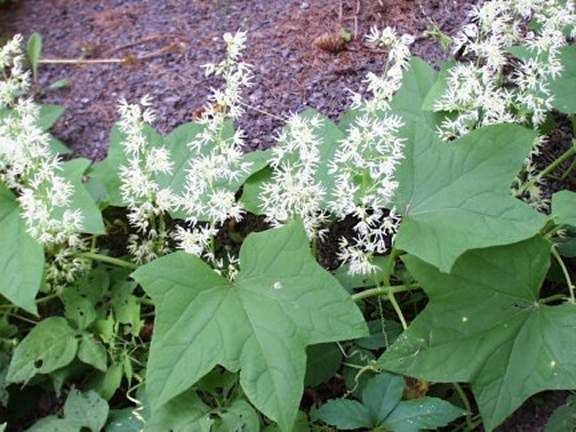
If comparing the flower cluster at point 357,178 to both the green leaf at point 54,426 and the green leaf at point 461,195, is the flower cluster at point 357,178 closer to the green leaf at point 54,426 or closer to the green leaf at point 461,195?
the green leaf at point 461,195

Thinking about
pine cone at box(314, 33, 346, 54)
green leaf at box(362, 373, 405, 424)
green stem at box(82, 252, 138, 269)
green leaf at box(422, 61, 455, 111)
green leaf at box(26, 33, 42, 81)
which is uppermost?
green leaf at box(422, 61, 455, 111)

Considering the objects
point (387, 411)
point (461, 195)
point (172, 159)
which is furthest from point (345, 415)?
point (172, 159)

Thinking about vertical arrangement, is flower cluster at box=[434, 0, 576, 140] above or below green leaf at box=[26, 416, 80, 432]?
above

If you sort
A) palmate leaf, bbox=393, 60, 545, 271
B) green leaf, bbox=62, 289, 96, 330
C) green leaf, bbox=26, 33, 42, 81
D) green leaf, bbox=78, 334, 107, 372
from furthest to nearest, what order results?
green leaf, bbox=26, 33, 42, 81, green leaf, bbox=62, 289, 96, 330, green leaf, bbox=78, 334, 107, 372, palmate leaf, bbox=393, 60, 545, 271

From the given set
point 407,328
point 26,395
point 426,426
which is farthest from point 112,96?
point 426,426

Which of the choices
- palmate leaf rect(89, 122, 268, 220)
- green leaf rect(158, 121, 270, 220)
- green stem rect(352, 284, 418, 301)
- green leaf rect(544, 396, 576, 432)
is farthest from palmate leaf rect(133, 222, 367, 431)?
green leaf rect(544, 396, 576, 432)

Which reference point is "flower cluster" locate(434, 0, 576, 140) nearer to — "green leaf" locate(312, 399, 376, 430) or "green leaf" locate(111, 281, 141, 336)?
"green leaf" locate(312, 399, 376, 430)

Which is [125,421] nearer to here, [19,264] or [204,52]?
[19,264]
